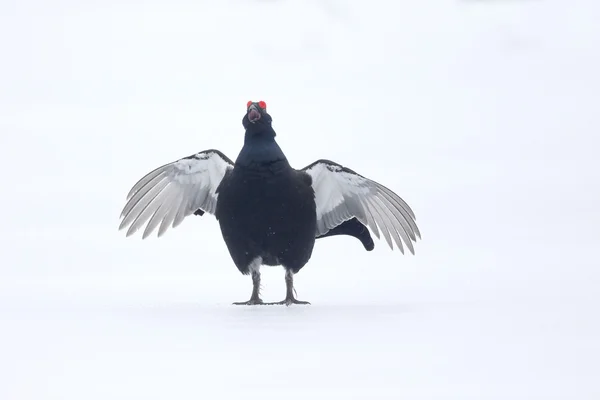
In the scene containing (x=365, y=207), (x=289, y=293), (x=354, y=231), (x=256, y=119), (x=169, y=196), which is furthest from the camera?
(x=354, y=231)

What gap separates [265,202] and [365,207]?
176 centimetres

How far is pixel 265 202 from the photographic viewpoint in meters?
10.6

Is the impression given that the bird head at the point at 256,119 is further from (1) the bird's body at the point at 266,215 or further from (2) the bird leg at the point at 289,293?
(2) the bird leg at the point at 289,293

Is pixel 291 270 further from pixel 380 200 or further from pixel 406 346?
pixel 406 346

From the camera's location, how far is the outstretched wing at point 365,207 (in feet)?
38.4

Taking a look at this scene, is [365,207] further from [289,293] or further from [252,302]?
[252,302]

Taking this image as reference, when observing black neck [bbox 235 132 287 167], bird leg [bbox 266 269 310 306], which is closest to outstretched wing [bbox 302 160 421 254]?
black neck [bbox 235 132 287 167]

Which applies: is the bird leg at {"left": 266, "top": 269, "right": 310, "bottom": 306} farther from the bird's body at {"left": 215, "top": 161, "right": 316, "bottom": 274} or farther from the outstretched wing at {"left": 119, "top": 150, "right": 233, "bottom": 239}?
the outstretched wing at {"left": 119, "top": 150, "right": 233, "bottom": 239}

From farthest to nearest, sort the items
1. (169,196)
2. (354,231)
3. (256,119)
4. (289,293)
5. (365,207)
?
(354,231), (365,207), (169,196), (289,293), (256,119)

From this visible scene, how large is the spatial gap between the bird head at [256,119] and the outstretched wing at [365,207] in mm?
1033

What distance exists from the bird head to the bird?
1 cm

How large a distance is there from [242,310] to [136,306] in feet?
3.92

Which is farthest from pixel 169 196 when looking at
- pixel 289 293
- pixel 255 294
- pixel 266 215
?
pixel 289 293

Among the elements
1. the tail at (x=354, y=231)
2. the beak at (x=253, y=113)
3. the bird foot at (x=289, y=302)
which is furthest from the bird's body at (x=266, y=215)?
the tail at (x=354, y=231)
